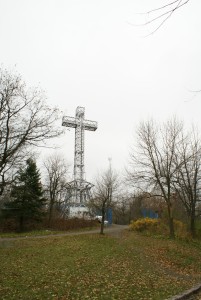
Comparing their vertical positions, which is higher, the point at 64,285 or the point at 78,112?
the point at 78,112

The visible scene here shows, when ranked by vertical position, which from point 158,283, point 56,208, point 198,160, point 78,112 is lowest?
point 158,283

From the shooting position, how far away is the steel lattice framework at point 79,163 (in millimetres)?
45531

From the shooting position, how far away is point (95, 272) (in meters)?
12.1

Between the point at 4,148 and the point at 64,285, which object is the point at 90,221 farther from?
the point at 64,285

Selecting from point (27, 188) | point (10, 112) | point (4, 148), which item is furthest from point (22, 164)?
point (27, 188)

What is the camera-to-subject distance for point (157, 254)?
1844 cm

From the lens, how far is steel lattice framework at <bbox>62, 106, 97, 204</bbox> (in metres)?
45.5

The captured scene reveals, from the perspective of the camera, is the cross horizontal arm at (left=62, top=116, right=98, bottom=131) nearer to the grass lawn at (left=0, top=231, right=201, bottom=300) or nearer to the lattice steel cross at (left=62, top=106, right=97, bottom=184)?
the lattice steel cross at (left=62, top=106, right=97, bottom=184)

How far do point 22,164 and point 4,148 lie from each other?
1904mm

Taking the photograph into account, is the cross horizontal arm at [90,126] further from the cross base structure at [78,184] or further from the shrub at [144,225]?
the shrub at [144,225]

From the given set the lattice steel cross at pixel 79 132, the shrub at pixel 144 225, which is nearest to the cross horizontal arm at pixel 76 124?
the lattice steel cross at pixel 79 132

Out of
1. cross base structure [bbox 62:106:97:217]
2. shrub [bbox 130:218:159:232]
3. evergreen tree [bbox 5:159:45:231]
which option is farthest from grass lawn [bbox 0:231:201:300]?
cross base structure [bbox 62:106:97:217]

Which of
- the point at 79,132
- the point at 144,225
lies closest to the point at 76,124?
the point at 79,132

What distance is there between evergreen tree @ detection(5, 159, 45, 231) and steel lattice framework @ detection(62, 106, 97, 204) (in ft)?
30.4
